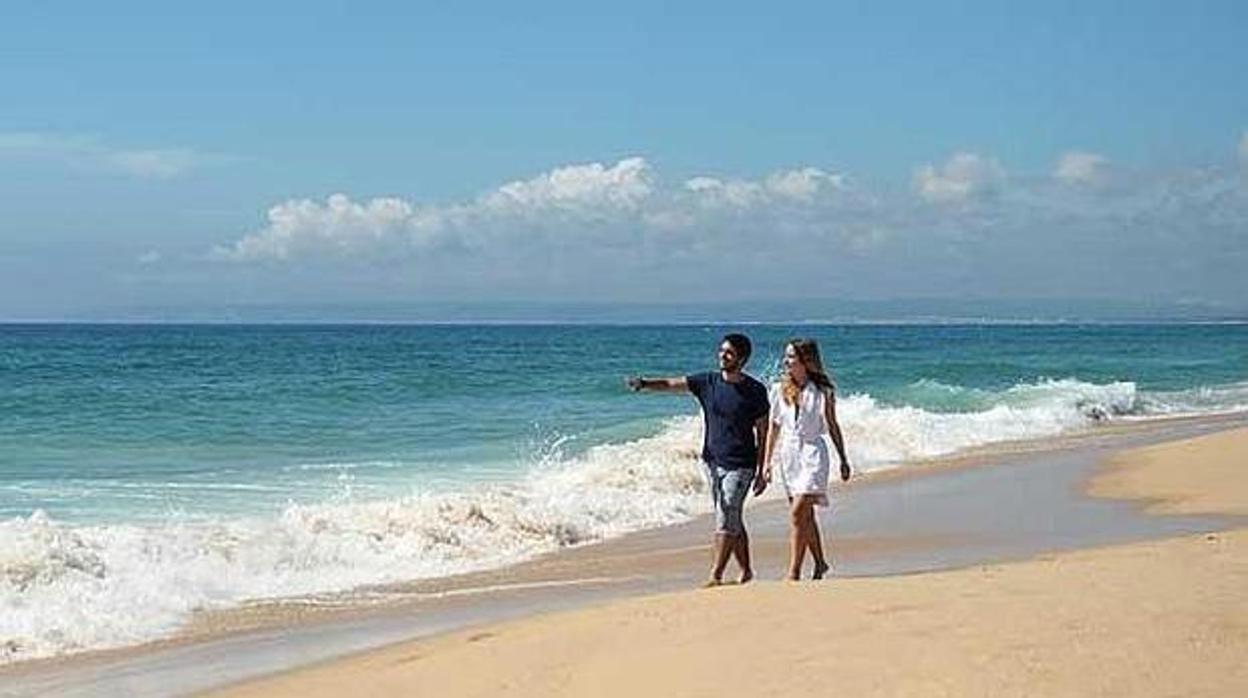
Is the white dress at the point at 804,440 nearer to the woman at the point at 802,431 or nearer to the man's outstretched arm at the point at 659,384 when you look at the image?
the woman at the point at 802,431

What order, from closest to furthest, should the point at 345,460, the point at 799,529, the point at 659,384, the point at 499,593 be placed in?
the point at 659,384 → the point at 799,529 → the point at 499,593 → the point at 345,460

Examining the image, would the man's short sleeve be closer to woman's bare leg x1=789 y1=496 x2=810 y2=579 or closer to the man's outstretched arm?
the man's outstretched arm

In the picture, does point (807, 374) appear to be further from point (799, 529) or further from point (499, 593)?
point (499, 593)

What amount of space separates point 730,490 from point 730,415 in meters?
0.51

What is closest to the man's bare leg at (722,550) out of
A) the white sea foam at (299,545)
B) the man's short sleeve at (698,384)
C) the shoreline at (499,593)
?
the man's short sleeve at (698,384)

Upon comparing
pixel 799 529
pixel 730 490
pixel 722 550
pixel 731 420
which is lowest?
pixel 722 550

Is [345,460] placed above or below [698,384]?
below

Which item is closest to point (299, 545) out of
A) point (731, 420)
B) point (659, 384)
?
point (659, 384)

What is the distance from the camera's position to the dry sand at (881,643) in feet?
24.0

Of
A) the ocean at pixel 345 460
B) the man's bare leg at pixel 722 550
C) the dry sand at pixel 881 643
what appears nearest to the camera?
the dry sand at pixel 881 643

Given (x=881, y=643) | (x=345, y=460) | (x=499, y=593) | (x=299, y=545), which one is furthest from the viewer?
(x=345, y=460)

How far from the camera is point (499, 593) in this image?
12891 millimetres

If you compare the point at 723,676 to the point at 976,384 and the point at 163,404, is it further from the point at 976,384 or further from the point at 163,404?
the point at 976,384

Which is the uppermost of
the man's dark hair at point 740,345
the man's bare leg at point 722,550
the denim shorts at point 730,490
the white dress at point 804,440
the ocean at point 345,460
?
the man's dark hair at point 740,345
